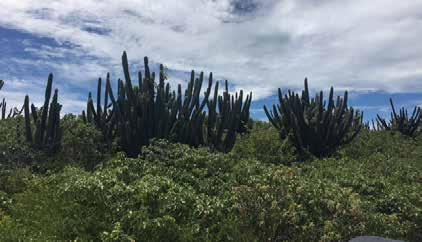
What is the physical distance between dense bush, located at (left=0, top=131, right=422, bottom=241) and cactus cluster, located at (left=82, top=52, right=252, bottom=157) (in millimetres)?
3273

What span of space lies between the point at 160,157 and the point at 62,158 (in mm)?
3625

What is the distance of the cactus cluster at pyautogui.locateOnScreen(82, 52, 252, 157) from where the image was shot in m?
14.9

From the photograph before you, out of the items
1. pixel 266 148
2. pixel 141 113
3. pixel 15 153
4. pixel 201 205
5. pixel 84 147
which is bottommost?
pixel 201 205

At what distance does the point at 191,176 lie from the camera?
10.5 meters

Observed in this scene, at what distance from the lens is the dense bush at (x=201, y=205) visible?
793 cm

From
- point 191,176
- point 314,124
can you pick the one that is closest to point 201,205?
point 191,176

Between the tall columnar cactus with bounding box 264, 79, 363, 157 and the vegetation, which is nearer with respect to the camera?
the vegetation

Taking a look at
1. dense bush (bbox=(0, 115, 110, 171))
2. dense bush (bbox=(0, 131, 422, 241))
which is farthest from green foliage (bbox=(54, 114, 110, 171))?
dense bush (bbox=(0, 131, 422, 241))

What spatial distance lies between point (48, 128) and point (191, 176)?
597 cm

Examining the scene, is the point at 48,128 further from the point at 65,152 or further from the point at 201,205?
the point at 201,205

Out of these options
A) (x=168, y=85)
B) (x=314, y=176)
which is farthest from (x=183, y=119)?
(x=314, y=176)

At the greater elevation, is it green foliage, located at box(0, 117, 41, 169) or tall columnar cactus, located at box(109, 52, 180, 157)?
tall columnar cactus, located at box(109, 52, 180, 157)

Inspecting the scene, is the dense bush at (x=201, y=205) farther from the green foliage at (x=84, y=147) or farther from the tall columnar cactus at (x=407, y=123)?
the tall columnar cactus at (x=407, y=123)

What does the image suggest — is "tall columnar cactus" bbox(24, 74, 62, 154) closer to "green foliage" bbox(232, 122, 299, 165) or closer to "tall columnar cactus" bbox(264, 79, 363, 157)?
"green foliage" bbox(232, 122, 299, 165)
